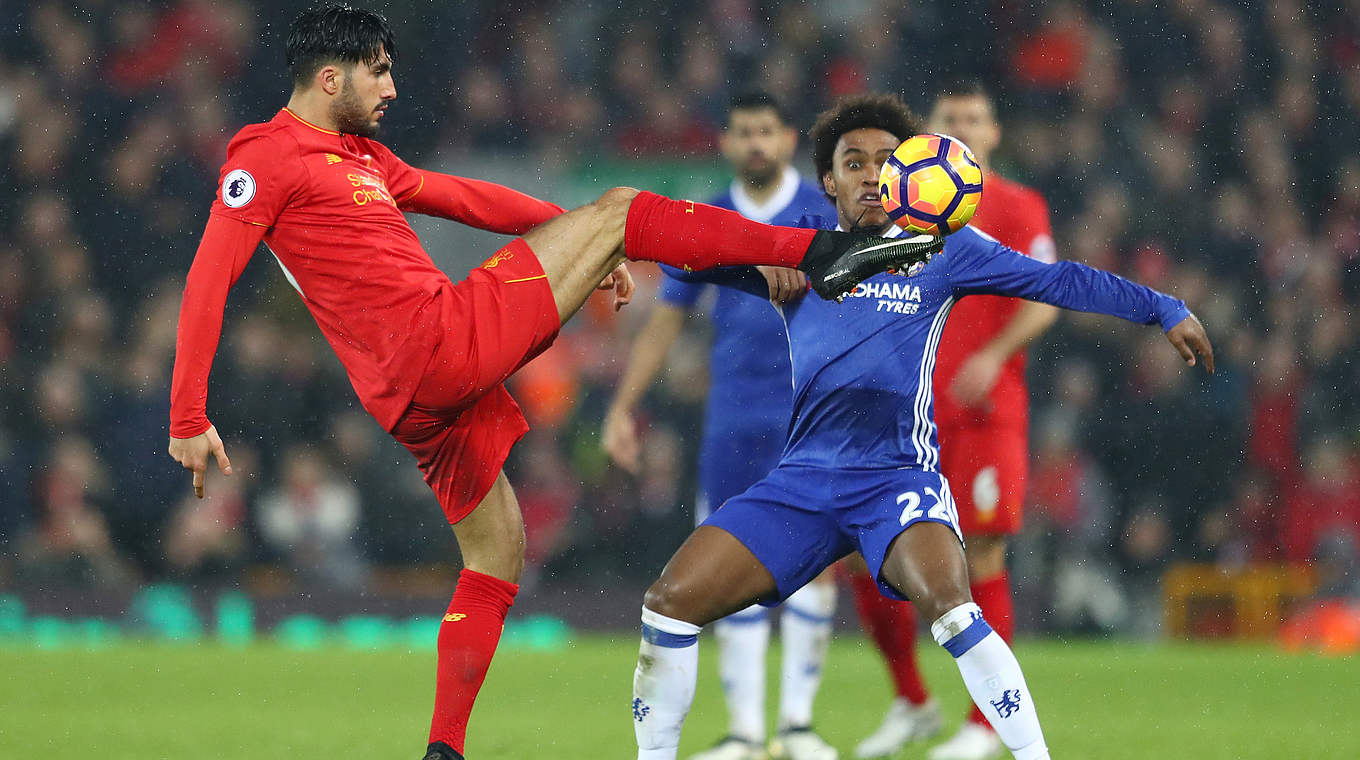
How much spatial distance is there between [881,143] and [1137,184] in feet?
30.3

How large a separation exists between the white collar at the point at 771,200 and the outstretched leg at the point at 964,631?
2259 mm

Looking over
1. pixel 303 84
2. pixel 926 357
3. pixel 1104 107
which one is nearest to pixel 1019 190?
pixel 926 357

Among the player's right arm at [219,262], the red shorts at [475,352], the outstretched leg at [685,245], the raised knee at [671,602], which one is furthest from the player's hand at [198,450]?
the raised knee at [671,602]

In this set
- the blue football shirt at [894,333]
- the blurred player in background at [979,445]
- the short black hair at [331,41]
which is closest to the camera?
the blue football shirt at [894,333]

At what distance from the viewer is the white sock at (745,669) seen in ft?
18.0

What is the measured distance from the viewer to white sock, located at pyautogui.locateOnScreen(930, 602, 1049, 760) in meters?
3.71

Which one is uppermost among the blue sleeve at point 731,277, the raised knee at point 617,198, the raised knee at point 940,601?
the raised knee at point 617,198

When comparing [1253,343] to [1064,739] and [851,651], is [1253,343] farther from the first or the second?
[1064,739]

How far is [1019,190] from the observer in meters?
5.80

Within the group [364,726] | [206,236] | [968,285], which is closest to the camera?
[206,236]

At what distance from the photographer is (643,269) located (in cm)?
1265

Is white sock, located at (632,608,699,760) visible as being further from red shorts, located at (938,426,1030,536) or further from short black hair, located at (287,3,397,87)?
red shorts, located at (938,426,1030,536)

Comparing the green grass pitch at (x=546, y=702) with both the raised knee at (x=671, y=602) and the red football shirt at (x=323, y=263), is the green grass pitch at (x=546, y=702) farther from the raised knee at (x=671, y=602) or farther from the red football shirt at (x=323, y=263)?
the red football shirt at (x=323, y=263)

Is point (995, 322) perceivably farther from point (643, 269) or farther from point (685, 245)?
point (643, 269)
